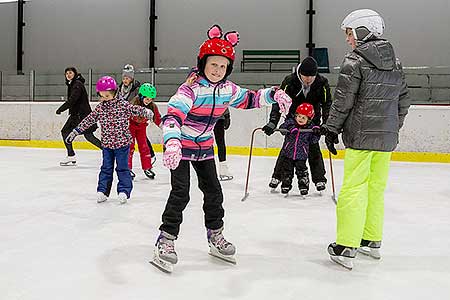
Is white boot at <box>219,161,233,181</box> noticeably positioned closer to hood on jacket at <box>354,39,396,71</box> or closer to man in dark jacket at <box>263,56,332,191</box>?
man in dark jacket at <box>263,56,332,191</box>

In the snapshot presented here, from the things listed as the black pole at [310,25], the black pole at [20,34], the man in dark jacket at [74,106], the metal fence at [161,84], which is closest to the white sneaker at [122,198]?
the man in dark jacket at [74,106]

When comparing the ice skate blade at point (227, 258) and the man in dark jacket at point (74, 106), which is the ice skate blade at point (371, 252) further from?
the man in dark jacket at point (74, 106)

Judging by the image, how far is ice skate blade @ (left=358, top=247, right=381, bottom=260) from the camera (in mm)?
2918

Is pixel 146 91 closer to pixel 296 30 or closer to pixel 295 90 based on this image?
pixel 295 90

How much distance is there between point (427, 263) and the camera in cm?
285

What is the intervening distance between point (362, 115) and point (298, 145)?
2185mm

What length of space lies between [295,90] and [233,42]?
6.97 ft

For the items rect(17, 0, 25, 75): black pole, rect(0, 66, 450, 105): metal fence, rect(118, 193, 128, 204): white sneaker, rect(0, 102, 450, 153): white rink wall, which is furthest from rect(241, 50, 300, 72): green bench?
rect(118, 193, 128, 204): white sneaker

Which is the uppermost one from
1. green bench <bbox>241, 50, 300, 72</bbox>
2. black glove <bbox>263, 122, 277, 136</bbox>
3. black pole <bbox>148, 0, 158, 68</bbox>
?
black pole <bbox>148, 0, 158, 68</bbox>

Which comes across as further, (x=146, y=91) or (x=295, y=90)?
(x=146, y=91)

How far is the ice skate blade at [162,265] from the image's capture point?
2.61 metres

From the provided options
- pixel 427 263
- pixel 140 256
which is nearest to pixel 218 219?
pixel 140 256

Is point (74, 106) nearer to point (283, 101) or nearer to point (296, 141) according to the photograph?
point (296, 141)

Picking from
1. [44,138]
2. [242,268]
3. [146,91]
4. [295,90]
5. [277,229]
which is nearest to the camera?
[242,268]
